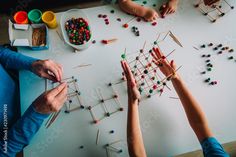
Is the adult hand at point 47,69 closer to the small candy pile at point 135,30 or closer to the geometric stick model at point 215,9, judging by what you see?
the small candy pile at point 135,30

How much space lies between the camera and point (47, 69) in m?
1.38

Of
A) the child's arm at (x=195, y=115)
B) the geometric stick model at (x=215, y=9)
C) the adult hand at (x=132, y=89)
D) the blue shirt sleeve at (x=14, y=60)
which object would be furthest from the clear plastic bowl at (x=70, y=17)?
the geometric stick model at (x=215, y=9)

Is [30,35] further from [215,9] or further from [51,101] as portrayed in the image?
[215,9]

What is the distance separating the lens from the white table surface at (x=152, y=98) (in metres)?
1.34

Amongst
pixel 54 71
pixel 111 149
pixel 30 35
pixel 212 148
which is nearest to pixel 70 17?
pixel 30 35

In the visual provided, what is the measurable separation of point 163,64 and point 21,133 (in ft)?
Answer: 2.83

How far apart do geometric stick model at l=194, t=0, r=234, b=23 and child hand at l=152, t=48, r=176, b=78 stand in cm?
48

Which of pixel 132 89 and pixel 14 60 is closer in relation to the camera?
pixel 132 89

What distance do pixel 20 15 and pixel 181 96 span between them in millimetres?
1095

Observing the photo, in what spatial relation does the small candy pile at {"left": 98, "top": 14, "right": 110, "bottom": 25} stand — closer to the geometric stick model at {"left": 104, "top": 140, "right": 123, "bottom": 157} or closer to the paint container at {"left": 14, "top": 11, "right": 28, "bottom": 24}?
the paint container at {"left": 14, "top": 11, "right": 28, "bottom": 24}

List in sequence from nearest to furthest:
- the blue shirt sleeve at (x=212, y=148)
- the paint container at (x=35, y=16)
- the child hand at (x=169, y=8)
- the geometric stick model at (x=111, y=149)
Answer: the blue shirt sleeve at (x=212, y=148) < the geometric stick model at (x=111, y=149) < the paint container at (x=35, y=16) < the child hand at (x=169, y=8)

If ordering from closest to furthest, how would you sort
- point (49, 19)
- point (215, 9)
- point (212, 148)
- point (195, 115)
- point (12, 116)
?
point (212, 148)
point (195, 115)
point (12, 116)
point (49, 19)
point (215, 9)

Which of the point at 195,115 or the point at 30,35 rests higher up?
the point at 30,35

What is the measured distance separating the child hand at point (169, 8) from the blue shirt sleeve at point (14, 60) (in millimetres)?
884
